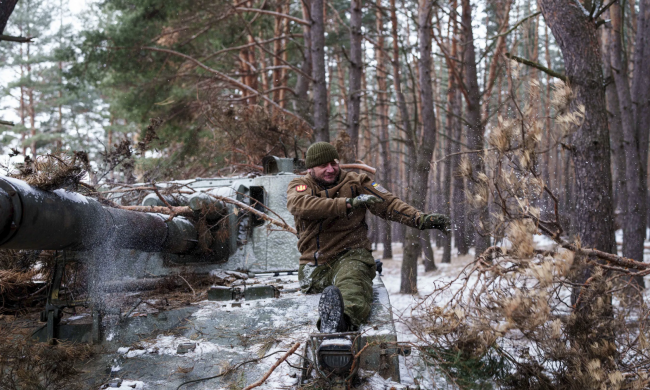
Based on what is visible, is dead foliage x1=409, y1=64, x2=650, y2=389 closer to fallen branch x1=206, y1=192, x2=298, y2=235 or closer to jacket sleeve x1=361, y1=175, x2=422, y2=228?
jacket sleeve x1=361, y1=175, x2=422, y2=228

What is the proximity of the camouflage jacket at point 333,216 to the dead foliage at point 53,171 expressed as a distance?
139 centimetres

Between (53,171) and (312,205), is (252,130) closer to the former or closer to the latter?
(312,205)

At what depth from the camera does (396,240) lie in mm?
38844

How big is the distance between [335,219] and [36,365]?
2.07m

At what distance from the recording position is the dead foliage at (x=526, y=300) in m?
2.89

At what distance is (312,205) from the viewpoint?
12.6ft

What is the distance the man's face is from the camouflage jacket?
0.05 metres

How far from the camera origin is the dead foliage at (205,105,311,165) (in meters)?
9.29

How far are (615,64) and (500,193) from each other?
29.1 ft

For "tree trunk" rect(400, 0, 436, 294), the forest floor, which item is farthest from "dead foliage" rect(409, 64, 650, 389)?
"tree trunk" rect(400, 0, 436, 294)

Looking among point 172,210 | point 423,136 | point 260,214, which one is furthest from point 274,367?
point 423,136

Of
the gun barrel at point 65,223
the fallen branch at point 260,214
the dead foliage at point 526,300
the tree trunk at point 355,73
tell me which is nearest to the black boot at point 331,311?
the dead foliage at point 526,300

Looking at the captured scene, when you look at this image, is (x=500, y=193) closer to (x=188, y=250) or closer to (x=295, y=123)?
(x=188, y=250)

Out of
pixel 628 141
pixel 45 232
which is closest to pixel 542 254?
pixel 45 232
